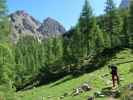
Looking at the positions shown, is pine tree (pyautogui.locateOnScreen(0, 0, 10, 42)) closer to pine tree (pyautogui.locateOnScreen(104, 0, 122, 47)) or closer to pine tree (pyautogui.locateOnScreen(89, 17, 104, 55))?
pine tree (pyautogui.locateOnScreen(89, 17, 104, 55))

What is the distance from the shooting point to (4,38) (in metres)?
31.2

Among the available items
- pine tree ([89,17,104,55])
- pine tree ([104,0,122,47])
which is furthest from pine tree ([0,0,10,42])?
pine tree ([104,0,122,47])

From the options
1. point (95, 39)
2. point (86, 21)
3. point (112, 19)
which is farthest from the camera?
point (95, 39)

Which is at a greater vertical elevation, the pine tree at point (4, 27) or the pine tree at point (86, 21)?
the pine tree at point (86, 21)

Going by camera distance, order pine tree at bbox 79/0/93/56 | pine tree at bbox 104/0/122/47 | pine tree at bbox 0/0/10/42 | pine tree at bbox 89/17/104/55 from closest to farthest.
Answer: pine tree at bbox 0/0/10/42, pine tree at bbox 79/0/93/56, pine tree at bbox 89/17/104/55, pine tree at bbox 104/0/122/47

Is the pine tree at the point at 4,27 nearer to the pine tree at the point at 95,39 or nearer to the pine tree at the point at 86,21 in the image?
the pine tree at the point at 86,21

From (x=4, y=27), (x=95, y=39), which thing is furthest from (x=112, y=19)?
(x=4, y=27)

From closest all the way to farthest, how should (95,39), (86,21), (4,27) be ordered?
(4,27), (86,21), (95,39)

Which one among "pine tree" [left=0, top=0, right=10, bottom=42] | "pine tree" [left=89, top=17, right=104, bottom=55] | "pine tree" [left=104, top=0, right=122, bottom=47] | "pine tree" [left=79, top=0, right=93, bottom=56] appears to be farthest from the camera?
"pine tree" [left=104, top=0, right=122, bottom=47]

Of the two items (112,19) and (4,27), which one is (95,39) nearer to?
(112,19)

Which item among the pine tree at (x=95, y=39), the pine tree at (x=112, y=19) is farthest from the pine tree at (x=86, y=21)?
the pine tree at (x=112, y=19)

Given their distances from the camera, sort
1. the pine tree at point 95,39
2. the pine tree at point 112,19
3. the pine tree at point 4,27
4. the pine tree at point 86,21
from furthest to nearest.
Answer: the pine tree at point 112,19 < the pine tree at point 95,39 < the pine tree at point 86,21 < the pine tree at point 4,27

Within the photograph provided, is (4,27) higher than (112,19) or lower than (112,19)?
lower

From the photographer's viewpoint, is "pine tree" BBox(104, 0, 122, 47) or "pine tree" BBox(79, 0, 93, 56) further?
"pine tree" BBox(104, 0, 122, 47)
